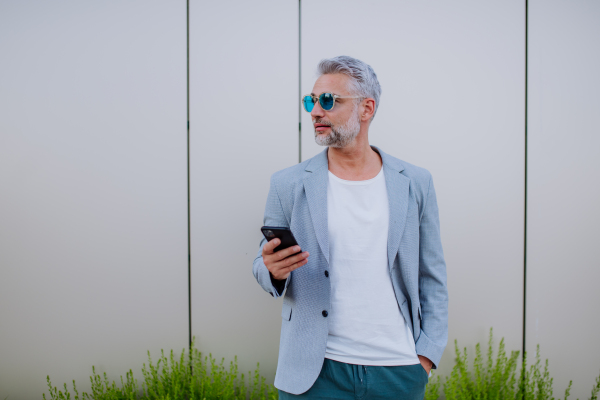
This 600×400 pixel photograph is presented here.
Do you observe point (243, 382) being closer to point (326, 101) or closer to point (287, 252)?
point (287, 252)

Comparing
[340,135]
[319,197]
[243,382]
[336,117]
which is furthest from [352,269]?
[243,382]

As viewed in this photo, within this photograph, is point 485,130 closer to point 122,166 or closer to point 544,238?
point 544,238

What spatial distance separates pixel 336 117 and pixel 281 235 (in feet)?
2.61

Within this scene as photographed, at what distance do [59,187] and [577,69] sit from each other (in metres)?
4.22

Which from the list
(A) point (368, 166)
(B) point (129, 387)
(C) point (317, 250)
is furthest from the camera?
(B) point (129, 387)

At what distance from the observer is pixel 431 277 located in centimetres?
197

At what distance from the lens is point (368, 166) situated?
200 cm

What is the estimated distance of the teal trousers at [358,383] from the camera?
1706mm

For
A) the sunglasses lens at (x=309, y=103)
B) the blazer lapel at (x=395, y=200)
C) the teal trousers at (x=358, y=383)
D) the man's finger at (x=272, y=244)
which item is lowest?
the teal trousers at (x=358, y=383)

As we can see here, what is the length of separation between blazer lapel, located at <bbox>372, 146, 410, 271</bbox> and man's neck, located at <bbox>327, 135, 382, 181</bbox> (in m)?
0.09

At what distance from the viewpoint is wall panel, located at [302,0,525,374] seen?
276 centimetres

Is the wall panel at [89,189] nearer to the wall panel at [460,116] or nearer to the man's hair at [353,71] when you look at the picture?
the wall panel at [460,116]

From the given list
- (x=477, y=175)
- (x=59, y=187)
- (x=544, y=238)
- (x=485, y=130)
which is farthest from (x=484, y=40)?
(x=59, y=187)

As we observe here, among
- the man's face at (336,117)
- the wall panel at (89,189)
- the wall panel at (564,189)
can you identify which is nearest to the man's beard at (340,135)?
the man's face at (336,117)
